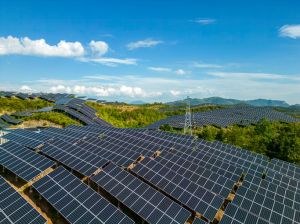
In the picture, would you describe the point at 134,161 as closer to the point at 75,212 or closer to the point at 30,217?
the point at 75,212

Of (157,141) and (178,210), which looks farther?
(157,141)

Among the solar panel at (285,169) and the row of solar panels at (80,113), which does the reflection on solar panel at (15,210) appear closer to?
the solar panel at (285,169)

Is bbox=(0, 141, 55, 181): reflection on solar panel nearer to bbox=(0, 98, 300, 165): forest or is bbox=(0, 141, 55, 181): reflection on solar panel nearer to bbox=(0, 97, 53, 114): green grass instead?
bbox=(0, 98, 300, 165): forest

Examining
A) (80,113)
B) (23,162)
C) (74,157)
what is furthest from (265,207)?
Result: (80,113)

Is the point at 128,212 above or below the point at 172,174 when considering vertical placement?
below

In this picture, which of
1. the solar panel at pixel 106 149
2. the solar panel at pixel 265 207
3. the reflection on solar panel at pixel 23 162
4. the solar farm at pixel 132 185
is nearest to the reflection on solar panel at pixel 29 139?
the solar farm at pixel 132 185

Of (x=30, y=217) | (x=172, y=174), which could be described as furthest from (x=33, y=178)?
(x=172, y=174)

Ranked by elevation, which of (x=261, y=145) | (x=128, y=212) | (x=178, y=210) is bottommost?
(x=261, y=145)
